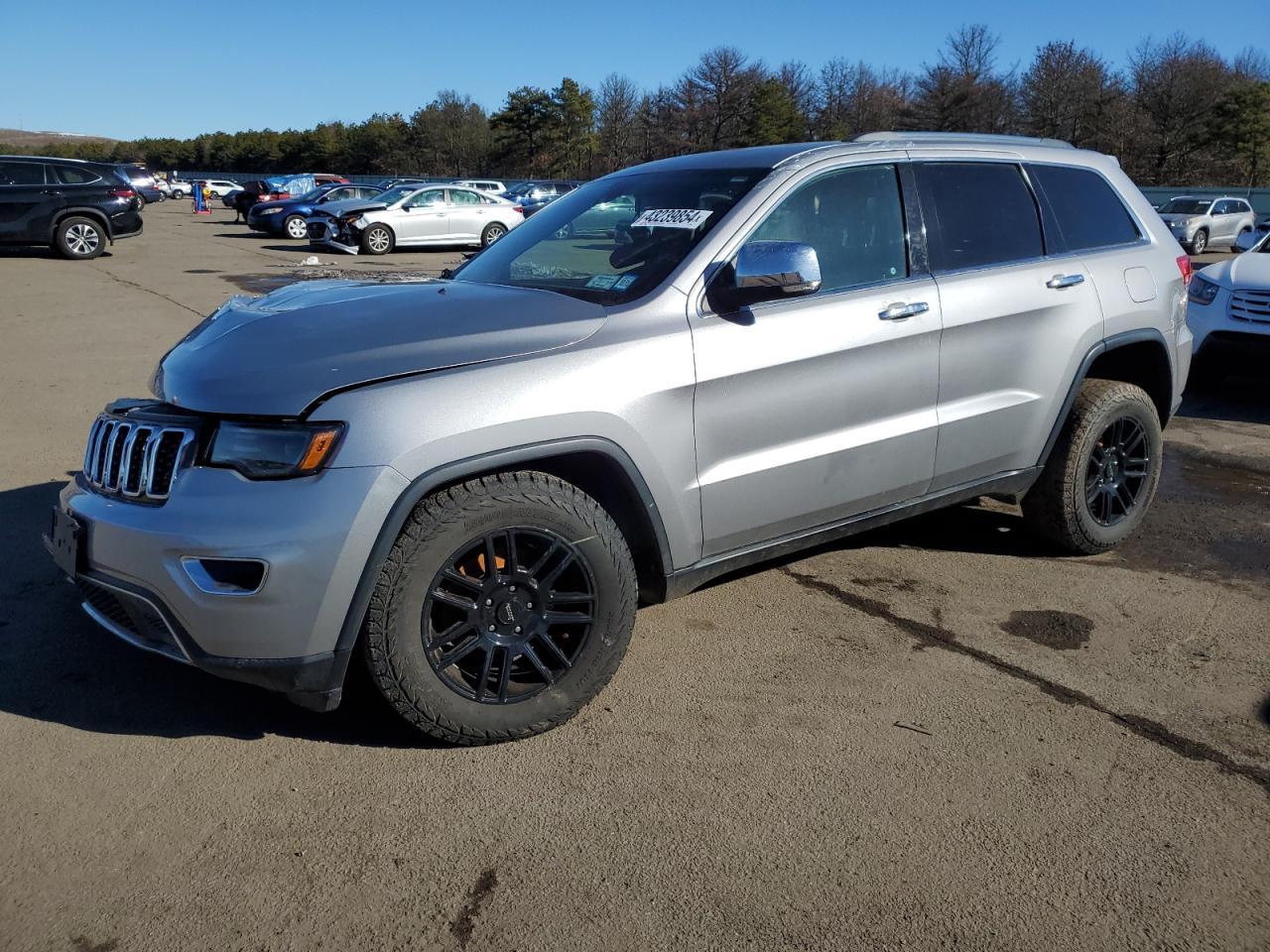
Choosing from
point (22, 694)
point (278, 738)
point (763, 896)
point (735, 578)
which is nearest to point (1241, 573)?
point (735, 578)

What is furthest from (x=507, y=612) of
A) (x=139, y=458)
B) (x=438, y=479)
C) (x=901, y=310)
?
(x=901, y=310)

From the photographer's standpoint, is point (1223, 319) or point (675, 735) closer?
point (675, 735)

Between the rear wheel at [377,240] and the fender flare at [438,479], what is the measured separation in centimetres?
2015

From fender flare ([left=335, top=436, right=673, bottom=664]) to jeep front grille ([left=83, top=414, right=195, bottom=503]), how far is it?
598 mm

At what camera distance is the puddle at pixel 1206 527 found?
15.6 ft

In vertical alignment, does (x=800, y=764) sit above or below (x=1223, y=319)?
below

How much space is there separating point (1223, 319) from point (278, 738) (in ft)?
25.8

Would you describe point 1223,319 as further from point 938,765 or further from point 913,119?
point 913,119

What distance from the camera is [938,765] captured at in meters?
3.02

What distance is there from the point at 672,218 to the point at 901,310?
2.99 feet

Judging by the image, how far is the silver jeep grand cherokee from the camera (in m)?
2.72

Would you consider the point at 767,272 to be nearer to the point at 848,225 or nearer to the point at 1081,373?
the point at 848,225

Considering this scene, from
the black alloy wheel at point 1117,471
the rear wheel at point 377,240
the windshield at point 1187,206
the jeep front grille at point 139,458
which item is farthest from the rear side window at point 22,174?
the windshield at point 1187,206

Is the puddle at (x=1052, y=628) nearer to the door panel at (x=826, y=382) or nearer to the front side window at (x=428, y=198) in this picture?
the door panel at (x=826, y=382)
